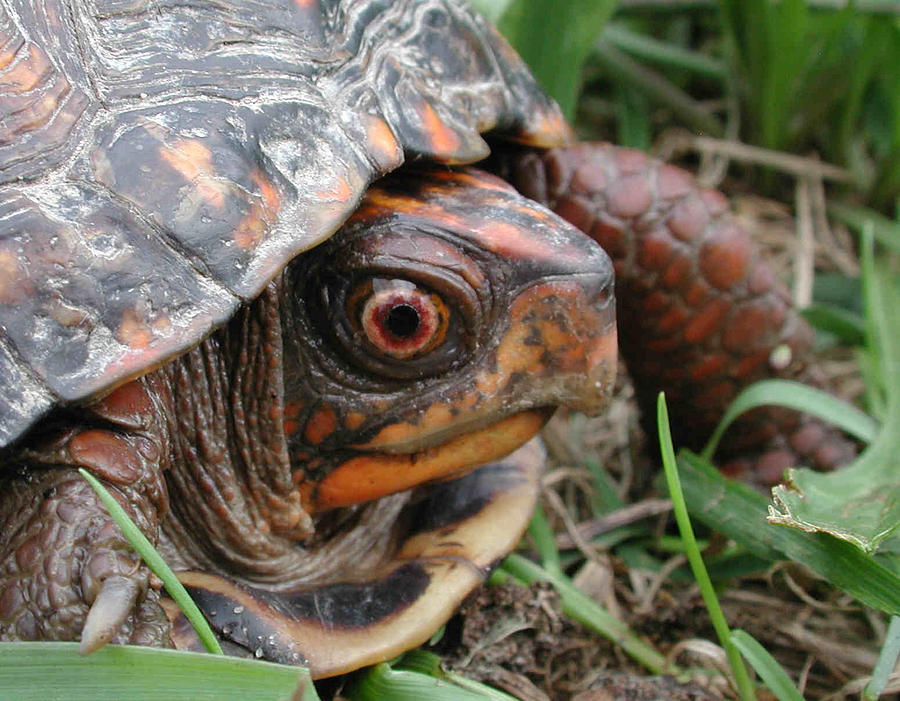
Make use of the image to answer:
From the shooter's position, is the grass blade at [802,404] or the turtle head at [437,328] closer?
the turtle head at [437,328]

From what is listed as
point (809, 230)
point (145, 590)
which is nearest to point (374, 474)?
point (145, 590)

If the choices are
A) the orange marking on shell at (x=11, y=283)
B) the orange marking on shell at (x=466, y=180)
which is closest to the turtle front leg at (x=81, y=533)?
the orange marking on shell at (x=11, y=283)

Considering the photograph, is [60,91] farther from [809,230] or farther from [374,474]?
[809,230]

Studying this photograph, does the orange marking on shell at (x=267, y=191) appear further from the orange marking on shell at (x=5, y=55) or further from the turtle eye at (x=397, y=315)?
the orange marking on shell at (x=5, y=55)

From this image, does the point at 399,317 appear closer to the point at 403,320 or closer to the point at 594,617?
Answer: the point at 403,320

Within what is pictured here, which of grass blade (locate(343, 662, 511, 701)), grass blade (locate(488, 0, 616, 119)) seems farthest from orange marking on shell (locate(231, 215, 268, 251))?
grass blade (locate(488, 0, 616, 119))

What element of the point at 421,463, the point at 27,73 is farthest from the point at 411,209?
the point at 27,73

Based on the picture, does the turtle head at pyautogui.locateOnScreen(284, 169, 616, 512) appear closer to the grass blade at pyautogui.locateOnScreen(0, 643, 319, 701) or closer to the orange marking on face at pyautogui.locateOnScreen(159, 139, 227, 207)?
the orange marking on face at pyautogui.locateOnScreen(159, 139, 227, 207)
